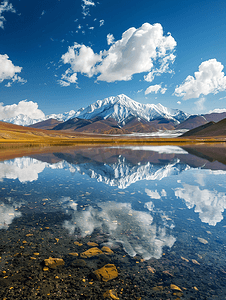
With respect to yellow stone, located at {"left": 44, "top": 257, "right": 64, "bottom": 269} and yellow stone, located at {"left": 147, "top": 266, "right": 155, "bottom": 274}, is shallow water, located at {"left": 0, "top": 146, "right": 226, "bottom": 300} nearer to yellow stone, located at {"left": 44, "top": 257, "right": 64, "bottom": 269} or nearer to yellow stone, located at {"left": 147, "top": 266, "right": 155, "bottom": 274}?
yellow stone, located at {"left": 147, "top": 266, "right": 155, "bottom": 274}

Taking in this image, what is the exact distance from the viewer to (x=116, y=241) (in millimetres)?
7637

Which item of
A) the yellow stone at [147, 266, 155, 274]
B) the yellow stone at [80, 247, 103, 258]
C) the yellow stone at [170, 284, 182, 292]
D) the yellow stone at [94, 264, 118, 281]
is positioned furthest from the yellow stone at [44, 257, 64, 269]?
the yellow stone at [170, 284, 182, 292]

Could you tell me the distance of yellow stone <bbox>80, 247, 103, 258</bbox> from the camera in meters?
6.62

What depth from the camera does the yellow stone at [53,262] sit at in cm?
600

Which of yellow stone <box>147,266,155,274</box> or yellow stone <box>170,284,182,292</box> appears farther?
yellow stone <box>147,266,155,274</box>

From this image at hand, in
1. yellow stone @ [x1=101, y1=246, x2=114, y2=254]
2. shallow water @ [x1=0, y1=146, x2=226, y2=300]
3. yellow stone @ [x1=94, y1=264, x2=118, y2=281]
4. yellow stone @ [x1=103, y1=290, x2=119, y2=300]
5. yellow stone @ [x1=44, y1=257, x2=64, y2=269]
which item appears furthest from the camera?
yellow stone @ [x1=101, y1=246, x2=114, y2=254]

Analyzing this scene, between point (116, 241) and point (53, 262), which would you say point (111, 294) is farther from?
point (116, 241)

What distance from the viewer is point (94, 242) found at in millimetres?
7523

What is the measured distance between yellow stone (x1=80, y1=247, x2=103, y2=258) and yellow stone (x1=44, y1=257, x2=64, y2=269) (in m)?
0.79

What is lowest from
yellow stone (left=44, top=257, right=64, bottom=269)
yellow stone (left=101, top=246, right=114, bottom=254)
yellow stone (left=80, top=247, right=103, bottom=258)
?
yellow stone (left=101, top=246, right=114, bottom=254)

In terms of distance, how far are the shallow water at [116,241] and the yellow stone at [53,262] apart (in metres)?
0.14

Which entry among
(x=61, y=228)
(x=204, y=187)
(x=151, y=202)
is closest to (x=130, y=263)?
(x=61, y=228)

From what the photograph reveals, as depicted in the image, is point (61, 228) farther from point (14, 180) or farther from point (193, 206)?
point (14, 180)

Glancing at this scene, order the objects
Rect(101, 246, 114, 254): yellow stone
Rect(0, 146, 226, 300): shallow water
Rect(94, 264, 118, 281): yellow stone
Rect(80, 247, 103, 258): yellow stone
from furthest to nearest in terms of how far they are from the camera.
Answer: Rect(101, 246, 114, 254): yellow stone, Rect(80, 247, 103, 258): yellow stone, Rect(94, 264, 118, 281): yellow stone, Rect(0, 146, 226, 300): shallow water
